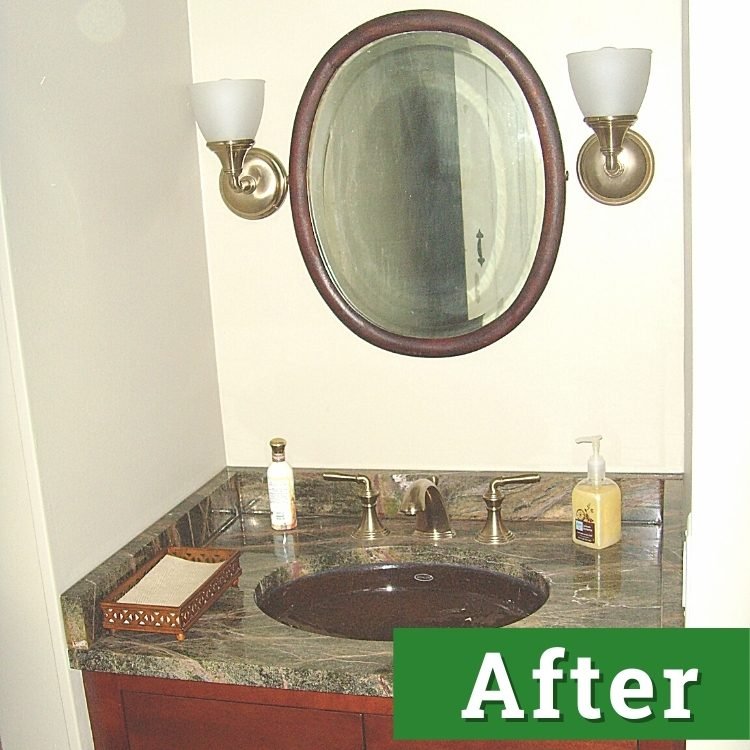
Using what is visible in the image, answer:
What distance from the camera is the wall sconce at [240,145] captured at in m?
1.87

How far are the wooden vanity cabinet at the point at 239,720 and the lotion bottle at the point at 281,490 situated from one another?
48 centimetres

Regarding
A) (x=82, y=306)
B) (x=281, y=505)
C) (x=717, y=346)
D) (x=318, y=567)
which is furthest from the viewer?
(x=281, y=505)

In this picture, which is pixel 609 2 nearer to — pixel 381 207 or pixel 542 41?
pixel 542 41

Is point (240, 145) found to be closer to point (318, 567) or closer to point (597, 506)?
point (318, 567)

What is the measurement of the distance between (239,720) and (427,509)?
0.53 metres

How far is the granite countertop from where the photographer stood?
1.50m

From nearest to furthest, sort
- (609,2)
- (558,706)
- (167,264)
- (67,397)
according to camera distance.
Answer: (558,706)
(67,397)
(609,2)
(167,264)

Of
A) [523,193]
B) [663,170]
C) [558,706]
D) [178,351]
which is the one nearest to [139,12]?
[178,351]

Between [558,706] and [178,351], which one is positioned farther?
[178,351]

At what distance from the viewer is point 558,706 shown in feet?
4.75

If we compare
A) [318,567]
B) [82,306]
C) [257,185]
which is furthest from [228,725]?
[257,185]

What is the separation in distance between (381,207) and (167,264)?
1.36ft

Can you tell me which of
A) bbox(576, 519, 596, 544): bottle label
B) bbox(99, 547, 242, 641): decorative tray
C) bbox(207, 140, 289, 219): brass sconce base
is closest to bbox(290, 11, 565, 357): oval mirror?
bbox(207, 140, 289, 219): brass sconce base

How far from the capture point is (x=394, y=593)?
6.00 feet
